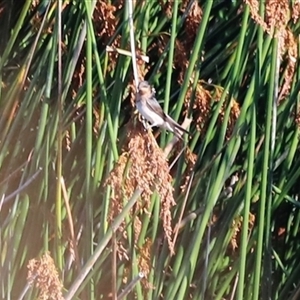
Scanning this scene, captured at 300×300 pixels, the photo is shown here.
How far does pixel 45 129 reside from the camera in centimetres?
177

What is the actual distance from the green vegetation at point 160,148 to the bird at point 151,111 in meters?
0.03

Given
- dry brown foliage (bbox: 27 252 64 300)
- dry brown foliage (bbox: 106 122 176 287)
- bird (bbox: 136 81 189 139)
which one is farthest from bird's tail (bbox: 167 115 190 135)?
dry brown foliage (bbox: 27 252 64 300)

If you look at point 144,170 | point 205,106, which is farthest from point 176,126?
point 144,170

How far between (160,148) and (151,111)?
0.83 feet

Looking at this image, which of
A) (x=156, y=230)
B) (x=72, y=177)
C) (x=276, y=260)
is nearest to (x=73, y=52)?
(x=72, y=177)

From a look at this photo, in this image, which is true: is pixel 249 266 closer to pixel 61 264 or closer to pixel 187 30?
pixel 61 264

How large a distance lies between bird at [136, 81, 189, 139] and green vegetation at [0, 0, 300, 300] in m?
0.03

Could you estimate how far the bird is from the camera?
1.57 metres

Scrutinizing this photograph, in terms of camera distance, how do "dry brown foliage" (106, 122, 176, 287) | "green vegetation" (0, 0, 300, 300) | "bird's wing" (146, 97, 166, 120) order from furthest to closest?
"bird's wing" (146, 97, 166, 120), "green vegetation" (0, 0, 300, 300), "dry brown foliage" (106, 122, 176, 287)

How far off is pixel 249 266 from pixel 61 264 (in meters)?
0.47

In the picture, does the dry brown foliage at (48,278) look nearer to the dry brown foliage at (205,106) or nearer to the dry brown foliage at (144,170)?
the dry brown foliage at (144,170)

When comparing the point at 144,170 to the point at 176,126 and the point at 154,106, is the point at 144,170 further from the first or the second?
the point at 154,106

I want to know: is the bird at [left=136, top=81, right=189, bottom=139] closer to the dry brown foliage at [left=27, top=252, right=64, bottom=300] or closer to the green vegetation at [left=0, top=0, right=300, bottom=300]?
the green vegetation at [left=0, top=0, right=300, bottom=300]

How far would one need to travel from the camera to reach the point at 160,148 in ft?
4.93
